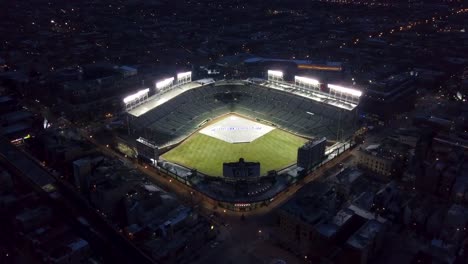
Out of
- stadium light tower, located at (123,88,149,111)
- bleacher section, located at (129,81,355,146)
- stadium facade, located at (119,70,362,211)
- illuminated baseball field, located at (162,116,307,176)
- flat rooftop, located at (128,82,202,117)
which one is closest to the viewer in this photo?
illuminated baseball field, located at (162,116,307,176)

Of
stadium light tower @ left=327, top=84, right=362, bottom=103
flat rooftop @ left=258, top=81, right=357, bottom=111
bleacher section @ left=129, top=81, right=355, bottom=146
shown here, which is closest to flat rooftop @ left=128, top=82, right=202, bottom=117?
bleacher section @ left=129, top=81, right=355, bottom=146

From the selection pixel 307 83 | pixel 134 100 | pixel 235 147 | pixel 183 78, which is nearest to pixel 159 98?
pixel 134 100

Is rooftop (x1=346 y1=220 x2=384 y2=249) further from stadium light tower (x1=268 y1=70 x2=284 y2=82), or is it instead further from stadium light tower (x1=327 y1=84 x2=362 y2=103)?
stadium light tower (x1=268 y1=70 x2=284 y2=82)

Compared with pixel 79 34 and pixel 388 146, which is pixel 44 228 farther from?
pixel 79 34

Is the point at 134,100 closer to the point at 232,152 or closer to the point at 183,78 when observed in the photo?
the point at 183,78

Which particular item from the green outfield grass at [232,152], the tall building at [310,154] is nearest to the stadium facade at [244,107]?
the green outfield grass at [232,152]

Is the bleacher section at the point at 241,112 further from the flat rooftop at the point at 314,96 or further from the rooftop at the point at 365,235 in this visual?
the rooftop at the point at 365,235
